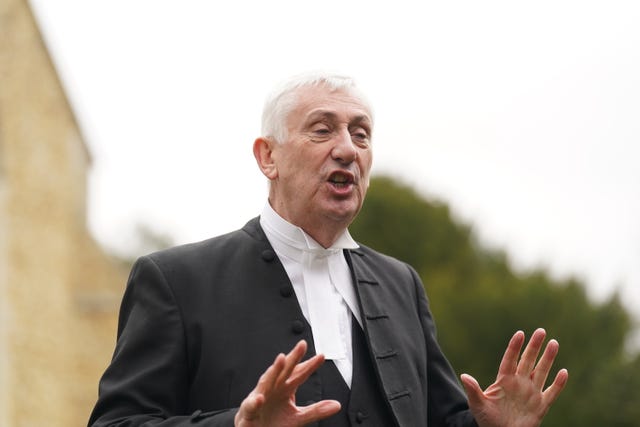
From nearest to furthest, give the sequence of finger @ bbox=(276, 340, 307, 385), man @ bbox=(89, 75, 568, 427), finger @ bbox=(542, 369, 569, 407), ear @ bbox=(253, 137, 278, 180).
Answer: finger @ bbox=(276, 340, 307, 385), man @ bbox=(89, 75, 568, 427), finger @ bbox=(542, 369, 569, 407), ear @ bbox=(253, 137, 278, 180)

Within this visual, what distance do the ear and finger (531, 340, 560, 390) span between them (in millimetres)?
981

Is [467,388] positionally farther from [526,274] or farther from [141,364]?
[526,274]

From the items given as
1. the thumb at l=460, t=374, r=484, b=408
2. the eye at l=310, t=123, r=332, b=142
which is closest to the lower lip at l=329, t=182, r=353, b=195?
the eye at l=310, t=123, r=332, b=142

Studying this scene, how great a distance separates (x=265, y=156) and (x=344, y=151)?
0.33 meters

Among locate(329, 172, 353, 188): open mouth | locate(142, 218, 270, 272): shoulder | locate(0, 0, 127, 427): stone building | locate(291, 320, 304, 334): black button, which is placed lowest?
locate(0, 0, 127, 427): stone building

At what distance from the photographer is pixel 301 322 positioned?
3832 mm

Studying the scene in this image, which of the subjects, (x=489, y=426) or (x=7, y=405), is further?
(x=7, y=405)

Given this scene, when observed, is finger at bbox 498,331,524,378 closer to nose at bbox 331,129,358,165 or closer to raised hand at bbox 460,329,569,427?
raised hand at bbox 460,329,569,427

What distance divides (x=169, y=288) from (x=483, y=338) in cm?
2897

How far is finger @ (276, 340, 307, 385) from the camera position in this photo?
3180mm

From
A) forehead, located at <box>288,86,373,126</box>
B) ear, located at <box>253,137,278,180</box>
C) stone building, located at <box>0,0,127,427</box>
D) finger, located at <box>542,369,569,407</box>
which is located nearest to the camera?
finger, located at <box>542,369,569,407</box>

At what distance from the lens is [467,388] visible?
3801mm

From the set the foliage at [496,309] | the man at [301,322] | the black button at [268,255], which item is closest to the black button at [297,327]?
the man at [301,322]

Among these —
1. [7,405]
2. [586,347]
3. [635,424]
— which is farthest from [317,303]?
[586,347]
